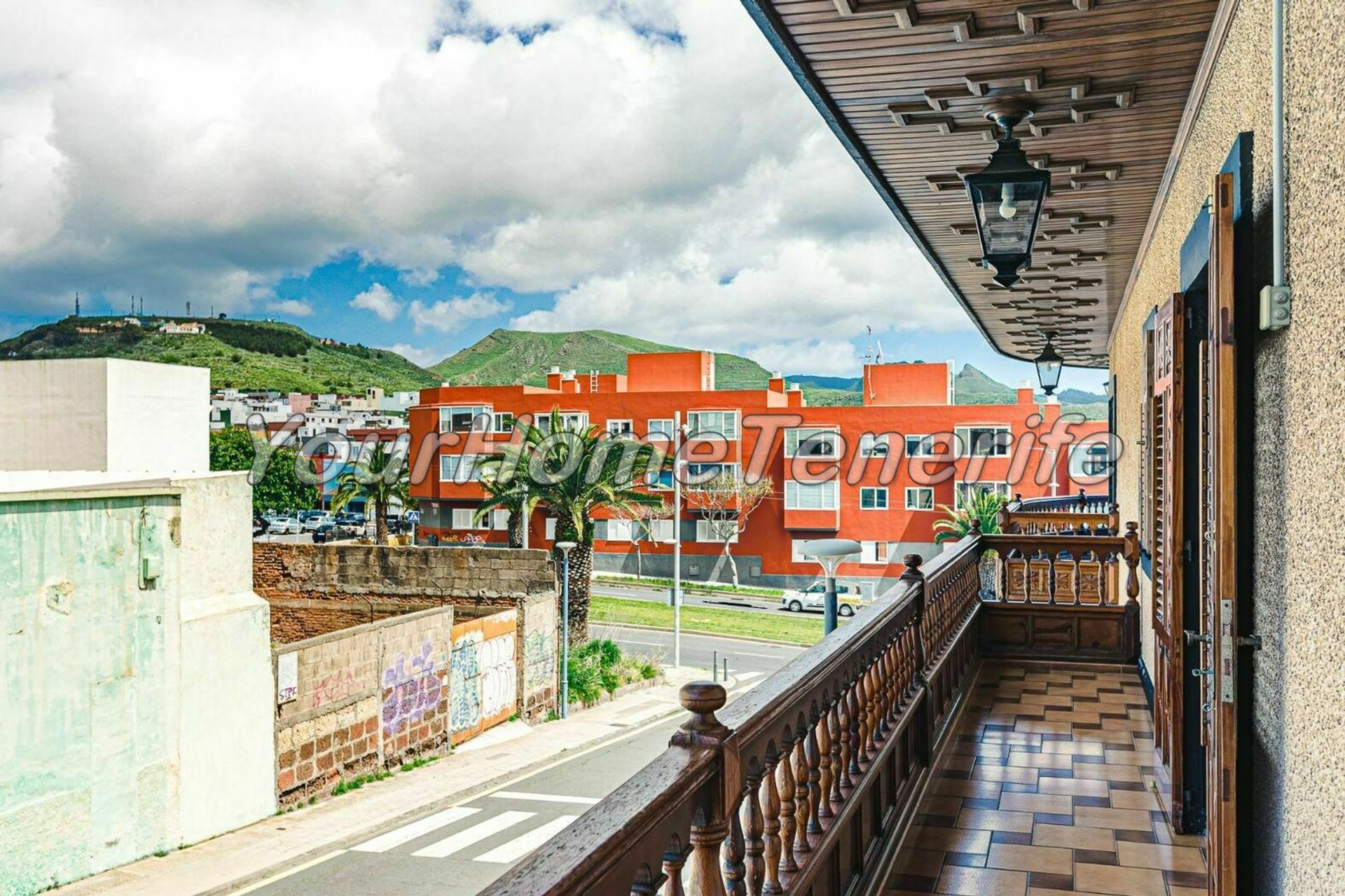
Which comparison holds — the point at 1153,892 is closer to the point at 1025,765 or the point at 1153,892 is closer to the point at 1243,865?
the point at 1243,865

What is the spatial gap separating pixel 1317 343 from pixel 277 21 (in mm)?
219211

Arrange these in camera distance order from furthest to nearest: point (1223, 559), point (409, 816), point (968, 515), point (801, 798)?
point (968, 515)
point (409, 816)
point (801, 798)
point (1223, 559)

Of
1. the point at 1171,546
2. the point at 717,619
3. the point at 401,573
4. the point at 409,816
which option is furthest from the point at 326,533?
the point at 1171,546

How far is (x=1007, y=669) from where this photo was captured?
752 centimetres

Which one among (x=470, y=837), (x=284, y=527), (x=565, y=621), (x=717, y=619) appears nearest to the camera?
(x=470, y=837)

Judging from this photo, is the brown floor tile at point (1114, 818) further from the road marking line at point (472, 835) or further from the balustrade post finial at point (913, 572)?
the road marking line at point (472, 835)

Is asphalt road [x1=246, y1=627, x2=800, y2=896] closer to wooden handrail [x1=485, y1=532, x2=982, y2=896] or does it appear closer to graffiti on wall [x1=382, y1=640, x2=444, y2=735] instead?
graffiti on wall [x1=382, y1=640, x2=444, y2=735]

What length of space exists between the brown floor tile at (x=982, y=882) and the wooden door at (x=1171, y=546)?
3.01 ft

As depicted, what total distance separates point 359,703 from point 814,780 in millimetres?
15080

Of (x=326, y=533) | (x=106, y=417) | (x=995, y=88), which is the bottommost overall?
(x=326, y=533)

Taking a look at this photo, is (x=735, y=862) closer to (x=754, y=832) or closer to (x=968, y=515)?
(x=754, y=832)

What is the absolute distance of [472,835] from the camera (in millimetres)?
15258

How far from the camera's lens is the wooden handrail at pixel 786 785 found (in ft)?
4.63

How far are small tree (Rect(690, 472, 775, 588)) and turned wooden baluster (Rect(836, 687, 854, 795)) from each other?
117ft
